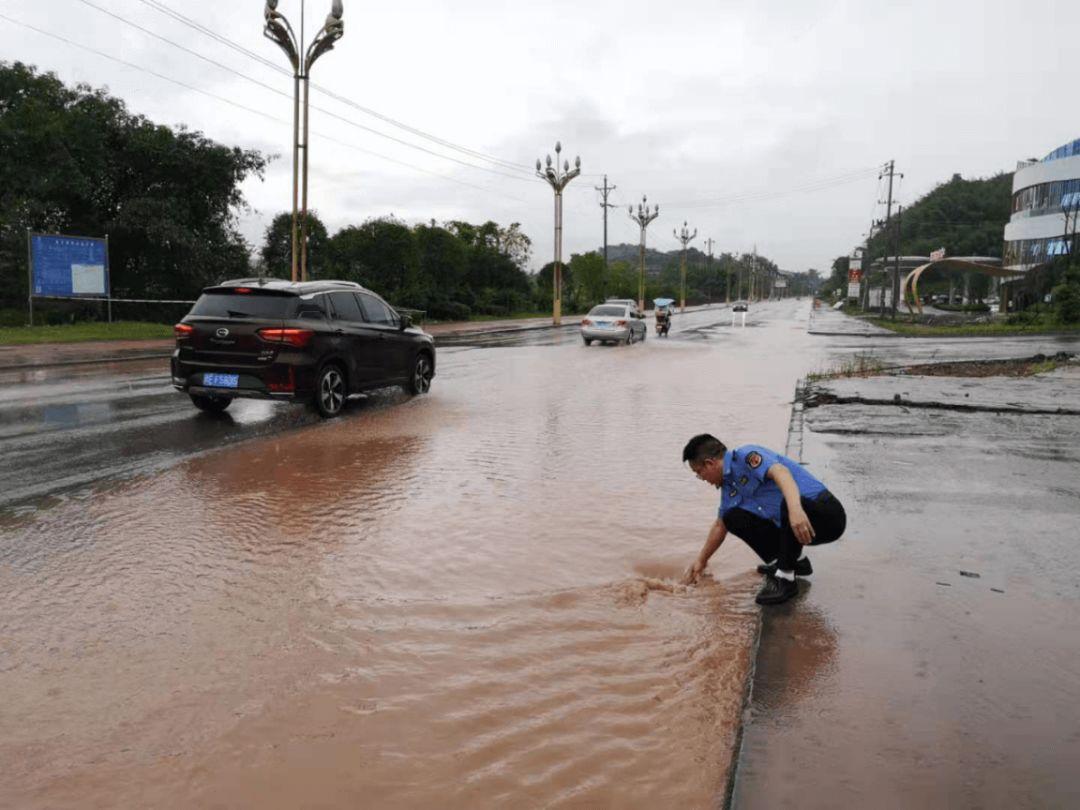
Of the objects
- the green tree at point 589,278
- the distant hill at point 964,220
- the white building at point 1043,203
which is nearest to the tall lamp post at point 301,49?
the green tree at point 589,278

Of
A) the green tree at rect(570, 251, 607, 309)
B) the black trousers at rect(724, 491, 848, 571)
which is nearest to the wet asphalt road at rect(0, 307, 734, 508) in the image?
the black trousers at rect(724, 491, 848, 571)

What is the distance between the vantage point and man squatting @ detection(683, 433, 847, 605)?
14.2ft

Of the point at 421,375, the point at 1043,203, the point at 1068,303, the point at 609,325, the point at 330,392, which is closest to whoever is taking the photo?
the point at 330,392

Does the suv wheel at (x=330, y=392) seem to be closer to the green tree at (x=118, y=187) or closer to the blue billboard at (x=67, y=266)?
the blue billboard at (x=67, y=266)

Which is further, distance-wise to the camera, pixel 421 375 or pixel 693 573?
pixel 421 375

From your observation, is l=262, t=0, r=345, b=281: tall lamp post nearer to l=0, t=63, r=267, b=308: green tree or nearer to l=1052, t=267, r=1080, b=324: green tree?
l=0, t=63, r=267, b=308: green tree

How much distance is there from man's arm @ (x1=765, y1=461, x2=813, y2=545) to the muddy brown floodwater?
53cm

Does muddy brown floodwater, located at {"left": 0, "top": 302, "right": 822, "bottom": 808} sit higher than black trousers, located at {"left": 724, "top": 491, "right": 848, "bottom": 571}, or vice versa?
black trousers, located at {"left": 724, "top": 491, "right": 848, "bottom": 571}

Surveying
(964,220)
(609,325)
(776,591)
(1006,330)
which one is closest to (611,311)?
(609,325)

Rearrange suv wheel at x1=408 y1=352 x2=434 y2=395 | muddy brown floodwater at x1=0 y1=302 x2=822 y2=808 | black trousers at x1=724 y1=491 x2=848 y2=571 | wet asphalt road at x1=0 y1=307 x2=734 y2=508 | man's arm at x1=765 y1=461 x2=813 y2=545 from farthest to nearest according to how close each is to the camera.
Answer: suv wheel at x1=408 y1=352 x2=434 y2=395 < wet asphalt road at x1=0 y1=307 x2=734 y2=508 < black trousers at x1=724 y1=491 x2=848 y2=571 < man's arm at x1=765 y1=461 x2=813 y2=545 < muddy brown floodwater at x1=0 y1=302 x2=822 y2=808

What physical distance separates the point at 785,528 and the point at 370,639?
7.30ft

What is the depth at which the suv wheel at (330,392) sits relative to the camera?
33.4ft

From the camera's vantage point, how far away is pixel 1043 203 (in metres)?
71.6

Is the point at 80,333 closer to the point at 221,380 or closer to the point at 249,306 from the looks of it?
the point at 221,380
